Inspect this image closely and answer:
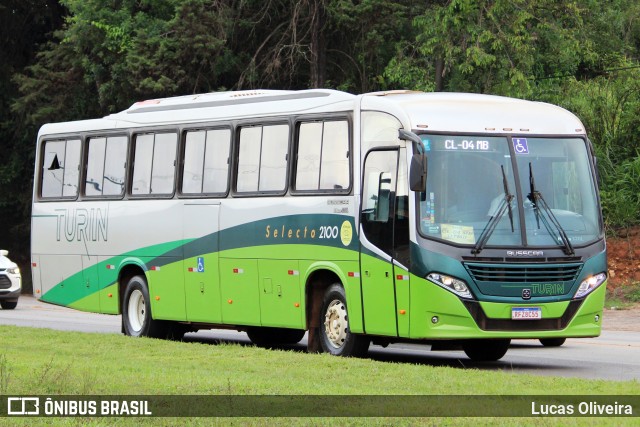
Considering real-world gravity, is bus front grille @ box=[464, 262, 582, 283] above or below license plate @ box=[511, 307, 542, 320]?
above

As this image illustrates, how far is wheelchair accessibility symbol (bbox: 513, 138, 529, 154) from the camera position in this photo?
17.0m

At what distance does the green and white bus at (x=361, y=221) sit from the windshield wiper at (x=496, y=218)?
0.02 metres

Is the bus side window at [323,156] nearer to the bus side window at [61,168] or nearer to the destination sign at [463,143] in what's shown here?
the destination sign at [463,143]

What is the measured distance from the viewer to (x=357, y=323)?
56.2 feet

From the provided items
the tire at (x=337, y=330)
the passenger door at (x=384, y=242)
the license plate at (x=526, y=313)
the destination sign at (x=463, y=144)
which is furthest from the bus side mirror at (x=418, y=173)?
the tire at (x=337, y=330)

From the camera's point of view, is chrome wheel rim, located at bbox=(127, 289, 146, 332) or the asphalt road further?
chrome wheel rim, located at bbox=(127, 289, 146, 332)

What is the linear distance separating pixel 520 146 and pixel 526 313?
6.86ft

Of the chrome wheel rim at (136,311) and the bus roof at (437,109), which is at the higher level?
the bus roof at (437,109)

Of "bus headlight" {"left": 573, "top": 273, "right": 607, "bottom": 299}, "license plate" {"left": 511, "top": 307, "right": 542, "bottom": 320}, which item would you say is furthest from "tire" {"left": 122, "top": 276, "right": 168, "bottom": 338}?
"bus headlight" {"left": 573, "top": 273, "right": 607, "bottom": 299}

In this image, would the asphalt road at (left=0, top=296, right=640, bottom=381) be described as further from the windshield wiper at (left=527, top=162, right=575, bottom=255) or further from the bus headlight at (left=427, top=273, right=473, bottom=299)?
the windshield wiper at (left=527, top=162, right=575, bottom=255)

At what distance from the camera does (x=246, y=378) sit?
13625 millimetres

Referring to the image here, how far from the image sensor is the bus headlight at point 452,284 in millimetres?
16172

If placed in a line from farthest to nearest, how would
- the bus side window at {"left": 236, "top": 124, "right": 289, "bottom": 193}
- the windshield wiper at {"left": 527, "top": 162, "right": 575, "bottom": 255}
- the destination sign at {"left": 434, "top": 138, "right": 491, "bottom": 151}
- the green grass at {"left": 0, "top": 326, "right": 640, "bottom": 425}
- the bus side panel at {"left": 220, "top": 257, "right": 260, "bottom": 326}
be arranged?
the bus side panel at {"left": 220, "top": 257, "right": 260, "bottom": 326} < the bus side window at {"left": 236, "top": 124, "right": 289, "bottom": 193} < the destination sign at {"left": 434, "top": 138, "right": 491, "bottom": 151} < the windshield wiper at {"left": 527, "top": 162, "right": 575, "bottom": 255} < the green grass at {"left": 0, "top": 326, "right": 640, "bottom": 425}

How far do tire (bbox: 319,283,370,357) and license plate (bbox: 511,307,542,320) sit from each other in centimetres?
204
